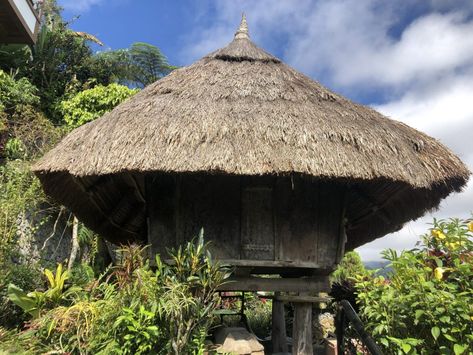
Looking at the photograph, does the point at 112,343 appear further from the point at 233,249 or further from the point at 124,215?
the point at 124,215

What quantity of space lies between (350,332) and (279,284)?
1.21m

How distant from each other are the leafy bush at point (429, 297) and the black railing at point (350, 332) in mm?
576

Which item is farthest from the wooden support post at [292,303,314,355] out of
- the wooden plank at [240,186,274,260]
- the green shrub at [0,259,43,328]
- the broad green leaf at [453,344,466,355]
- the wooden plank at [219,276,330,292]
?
the green shrub at [0,259,43,328]

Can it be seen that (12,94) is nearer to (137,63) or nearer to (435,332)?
(137,63)

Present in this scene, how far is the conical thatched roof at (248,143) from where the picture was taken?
431cm

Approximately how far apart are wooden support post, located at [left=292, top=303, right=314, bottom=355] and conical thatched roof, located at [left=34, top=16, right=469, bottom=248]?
1623mm

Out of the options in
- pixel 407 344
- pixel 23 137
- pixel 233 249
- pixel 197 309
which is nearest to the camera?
pixel 407 344

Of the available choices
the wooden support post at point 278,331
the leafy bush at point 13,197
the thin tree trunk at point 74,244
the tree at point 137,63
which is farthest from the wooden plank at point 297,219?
the tree at point 137,63

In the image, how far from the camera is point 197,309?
13.1ft

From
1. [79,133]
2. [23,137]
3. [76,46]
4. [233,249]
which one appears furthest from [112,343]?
[76,46]

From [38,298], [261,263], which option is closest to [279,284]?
[261,263]

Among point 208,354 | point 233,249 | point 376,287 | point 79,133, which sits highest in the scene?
point 79,133

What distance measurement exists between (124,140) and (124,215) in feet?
7.28

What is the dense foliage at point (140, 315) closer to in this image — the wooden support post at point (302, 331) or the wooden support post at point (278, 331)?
the wooden support post at point (302, 331)
